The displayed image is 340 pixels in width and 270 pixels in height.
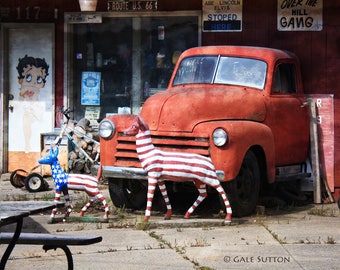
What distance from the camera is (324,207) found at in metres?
10.7

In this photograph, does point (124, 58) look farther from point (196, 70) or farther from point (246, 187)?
point (246, 187)

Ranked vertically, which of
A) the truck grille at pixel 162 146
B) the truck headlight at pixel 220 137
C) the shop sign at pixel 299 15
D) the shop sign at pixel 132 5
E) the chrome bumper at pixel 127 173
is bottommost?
the chrome bumper at pixel 127 173

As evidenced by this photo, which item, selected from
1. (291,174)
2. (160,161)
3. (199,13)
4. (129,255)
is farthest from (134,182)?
(199,13)

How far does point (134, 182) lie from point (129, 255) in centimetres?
287

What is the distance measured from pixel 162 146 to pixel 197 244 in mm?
1985

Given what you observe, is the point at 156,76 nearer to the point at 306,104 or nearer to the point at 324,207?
the point at 306,104

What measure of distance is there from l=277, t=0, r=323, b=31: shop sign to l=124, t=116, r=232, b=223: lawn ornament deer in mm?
4002

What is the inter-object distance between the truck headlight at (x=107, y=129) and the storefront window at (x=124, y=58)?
11.0ft

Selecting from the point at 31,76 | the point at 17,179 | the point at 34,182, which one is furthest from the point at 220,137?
the point at 31,76

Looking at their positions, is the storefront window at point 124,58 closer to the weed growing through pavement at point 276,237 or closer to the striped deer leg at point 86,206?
the striped deer leg at point 86,206

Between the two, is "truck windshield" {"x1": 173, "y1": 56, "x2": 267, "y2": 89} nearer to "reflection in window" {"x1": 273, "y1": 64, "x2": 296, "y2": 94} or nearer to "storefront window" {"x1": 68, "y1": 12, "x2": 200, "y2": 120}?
"reflection in window" {"x1": 273, "y1": 64, "x2": 296, "y2": 94}

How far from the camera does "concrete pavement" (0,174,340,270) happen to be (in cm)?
704

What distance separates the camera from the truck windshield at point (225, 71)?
34.4ft

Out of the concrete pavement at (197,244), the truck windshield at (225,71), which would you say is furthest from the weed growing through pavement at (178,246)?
the truck windshield at (225,71)
